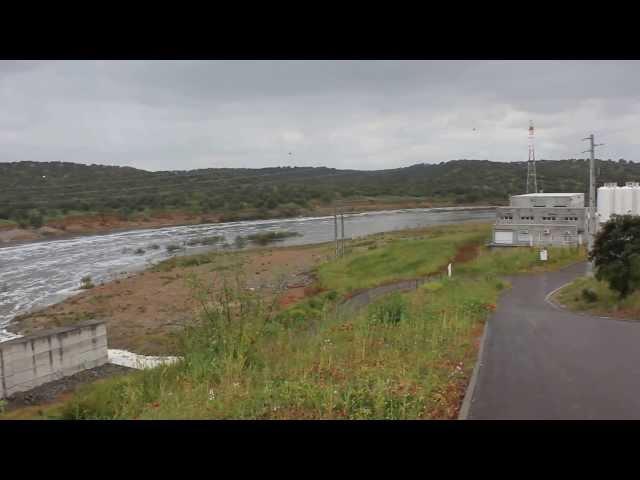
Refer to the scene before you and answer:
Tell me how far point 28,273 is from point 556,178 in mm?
63996

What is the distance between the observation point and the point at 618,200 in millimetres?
30766

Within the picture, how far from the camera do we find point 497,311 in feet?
38.7

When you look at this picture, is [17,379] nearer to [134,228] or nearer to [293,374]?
[293,374]

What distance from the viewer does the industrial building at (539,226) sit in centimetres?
2922

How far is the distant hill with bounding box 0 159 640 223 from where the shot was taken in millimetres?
51312

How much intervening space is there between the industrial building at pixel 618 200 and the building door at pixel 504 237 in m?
4.99

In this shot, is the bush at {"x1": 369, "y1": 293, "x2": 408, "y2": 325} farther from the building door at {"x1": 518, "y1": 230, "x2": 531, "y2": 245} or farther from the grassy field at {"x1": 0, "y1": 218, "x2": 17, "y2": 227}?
the grassy field at {"x1": 0, "y1": 218, "x2": 17, "y2": 227}

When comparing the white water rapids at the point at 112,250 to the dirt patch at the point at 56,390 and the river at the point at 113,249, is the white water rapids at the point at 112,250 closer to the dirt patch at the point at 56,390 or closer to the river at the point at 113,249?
the river at the point at 113,249

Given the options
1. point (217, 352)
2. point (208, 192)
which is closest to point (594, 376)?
point (217, 352)

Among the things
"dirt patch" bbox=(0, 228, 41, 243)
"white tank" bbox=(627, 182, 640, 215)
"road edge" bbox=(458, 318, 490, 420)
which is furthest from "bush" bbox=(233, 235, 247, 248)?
"road edge" bbox=(458, 318, 490, 420)

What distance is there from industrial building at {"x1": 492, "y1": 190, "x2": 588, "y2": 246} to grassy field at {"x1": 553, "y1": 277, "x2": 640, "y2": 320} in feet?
41.0

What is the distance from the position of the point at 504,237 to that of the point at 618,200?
698 cm

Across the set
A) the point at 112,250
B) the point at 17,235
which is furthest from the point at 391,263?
the point at 17,235

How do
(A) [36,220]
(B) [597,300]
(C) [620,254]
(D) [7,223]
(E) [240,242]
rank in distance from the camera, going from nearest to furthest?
(C) [620,254] → (B) [597,300] → (E) [240,242] → (D) [7,223] → (A) [36,220]
